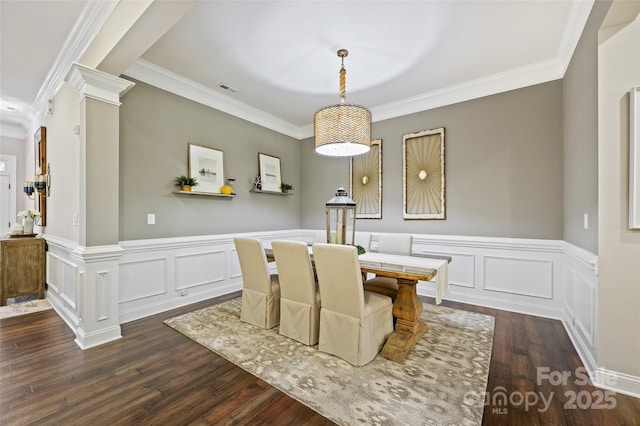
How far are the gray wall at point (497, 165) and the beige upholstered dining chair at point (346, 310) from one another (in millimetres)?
2076

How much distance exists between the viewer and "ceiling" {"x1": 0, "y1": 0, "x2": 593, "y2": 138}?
2277 mm

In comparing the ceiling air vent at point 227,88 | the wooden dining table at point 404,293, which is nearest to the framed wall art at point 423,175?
the wooden dining table at point 404,293

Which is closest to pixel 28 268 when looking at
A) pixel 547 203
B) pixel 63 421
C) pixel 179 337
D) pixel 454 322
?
pixel 179 337

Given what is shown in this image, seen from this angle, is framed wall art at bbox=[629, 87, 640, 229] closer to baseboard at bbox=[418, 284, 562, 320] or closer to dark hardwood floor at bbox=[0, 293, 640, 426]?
dark hardwood floor at bbox=[0, 293, 640, 426]

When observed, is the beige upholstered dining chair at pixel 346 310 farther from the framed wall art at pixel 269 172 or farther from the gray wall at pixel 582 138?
the framed wall art at pixel 269 172

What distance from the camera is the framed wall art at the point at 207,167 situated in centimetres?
366

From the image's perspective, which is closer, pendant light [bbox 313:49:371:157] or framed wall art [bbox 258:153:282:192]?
pendant light [bbox 313:49:371:157]

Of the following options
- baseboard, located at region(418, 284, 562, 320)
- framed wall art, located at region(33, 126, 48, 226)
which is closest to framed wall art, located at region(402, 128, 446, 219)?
baseboard, located at region(418, 284, 562, 320)

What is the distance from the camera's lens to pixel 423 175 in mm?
3988

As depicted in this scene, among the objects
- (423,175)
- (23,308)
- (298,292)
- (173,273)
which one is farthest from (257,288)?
(23,308)

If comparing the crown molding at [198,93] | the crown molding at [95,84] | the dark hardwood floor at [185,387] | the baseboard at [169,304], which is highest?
the crown molding at [198,93]

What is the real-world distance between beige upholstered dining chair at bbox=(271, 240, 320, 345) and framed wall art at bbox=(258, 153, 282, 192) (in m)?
2.37

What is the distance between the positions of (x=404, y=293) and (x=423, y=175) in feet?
7.03

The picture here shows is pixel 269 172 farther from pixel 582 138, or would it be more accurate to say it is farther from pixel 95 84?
pixel 582 138
